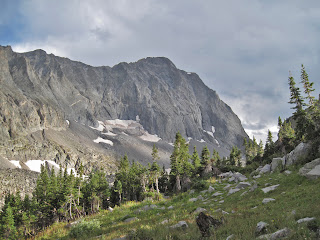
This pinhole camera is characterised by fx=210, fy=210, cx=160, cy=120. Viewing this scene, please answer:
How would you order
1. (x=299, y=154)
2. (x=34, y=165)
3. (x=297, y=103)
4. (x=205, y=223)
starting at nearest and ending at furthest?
(x=205, y=223), (x=299, y=154), (x=297, y=103), (x=34, y=165)

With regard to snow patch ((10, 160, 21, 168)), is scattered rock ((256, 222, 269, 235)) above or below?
below

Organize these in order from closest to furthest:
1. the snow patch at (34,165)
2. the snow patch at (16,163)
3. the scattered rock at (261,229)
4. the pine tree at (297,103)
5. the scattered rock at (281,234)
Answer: the scattered rock at (281,234) → the scattered rock at (261,229) → the pine tree at (297,103) → the snow patch at (16,163) → the snow patch at (34,165)

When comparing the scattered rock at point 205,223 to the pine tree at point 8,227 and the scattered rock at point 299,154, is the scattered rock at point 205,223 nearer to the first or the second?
the scattered rock at point 299,154

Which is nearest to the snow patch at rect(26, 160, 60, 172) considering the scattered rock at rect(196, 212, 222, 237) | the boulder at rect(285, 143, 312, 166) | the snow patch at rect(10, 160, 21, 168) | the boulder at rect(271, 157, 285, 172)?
the snow patch at rect(10, 160, 21, 168)

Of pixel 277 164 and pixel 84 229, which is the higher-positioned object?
pixel 277 164

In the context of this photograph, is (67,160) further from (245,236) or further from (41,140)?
(245,236)

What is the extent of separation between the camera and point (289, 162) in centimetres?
2612

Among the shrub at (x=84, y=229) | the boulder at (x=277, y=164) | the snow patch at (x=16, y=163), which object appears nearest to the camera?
the shrub at (x=84, y=229)

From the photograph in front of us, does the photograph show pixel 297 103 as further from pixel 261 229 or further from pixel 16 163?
pixel 16 163

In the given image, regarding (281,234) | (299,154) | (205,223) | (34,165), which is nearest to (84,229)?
(205,223)

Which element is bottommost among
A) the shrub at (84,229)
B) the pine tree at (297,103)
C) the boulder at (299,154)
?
the shrub at (84,229)

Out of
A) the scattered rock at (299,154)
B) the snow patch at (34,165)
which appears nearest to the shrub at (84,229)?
the scattered rock at (299,154)

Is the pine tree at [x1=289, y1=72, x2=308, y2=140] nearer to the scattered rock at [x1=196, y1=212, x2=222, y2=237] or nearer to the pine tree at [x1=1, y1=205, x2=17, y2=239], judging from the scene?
the scattered rock at [x1=196, y1=212, x2=222, y2=237]

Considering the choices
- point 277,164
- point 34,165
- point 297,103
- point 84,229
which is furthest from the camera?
point 34,165
